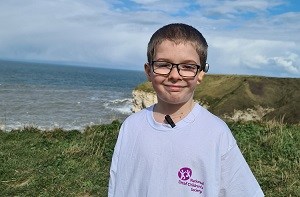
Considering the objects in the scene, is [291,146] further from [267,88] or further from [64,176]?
[267,88]

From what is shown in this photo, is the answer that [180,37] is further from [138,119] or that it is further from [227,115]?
[227,115]

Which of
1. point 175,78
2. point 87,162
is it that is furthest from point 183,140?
point 87,162

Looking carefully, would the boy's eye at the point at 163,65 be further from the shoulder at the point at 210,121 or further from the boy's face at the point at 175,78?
the shoulder at the point at 210,121

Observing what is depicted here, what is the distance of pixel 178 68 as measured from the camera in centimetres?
238

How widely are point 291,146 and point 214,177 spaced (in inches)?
304

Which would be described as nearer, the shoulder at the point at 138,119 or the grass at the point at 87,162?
the shoulder at the point at 138,119

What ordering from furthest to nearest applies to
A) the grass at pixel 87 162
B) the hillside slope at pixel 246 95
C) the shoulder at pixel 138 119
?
the hillside slope at pixel 246 95 < the grass at pixel 87 162 < the shoulder at pixel 138 119

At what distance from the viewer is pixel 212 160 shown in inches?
91.7

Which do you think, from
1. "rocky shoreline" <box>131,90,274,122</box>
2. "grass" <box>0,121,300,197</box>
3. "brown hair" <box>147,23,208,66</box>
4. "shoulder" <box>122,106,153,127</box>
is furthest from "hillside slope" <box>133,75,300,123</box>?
"brown hair" <box>147,23,208,66</box>

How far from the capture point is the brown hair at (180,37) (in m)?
2.37

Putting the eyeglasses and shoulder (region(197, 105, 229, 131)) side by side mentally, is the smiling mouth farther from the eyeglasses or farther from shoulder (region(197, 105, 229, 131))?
shoulder (region(197, 105, 229, 131))

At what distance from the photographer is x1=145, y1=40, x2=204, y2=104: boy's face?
93.1 inches

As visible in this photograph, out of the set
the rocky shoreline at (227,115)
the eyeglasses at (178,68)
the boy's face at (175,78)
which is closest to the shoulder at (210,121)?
the boy's face at (175,78)

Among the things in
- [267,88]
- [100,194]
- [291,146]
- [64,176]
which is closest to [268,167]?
[291,146]
